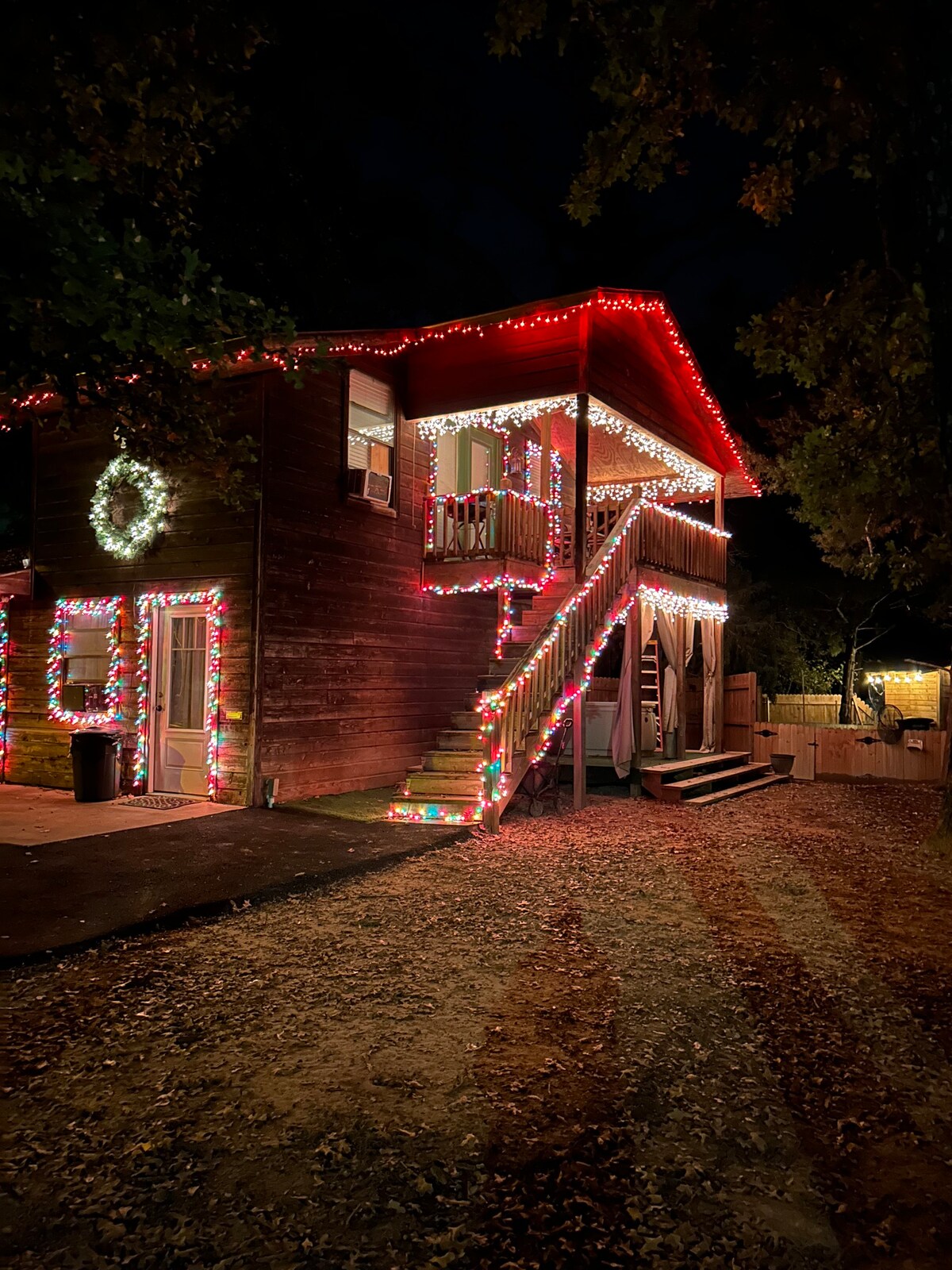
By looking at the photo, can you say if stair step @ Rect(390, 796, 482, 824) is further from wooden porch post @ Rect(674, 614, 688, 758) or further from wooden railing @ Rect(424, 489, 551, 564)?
wooden porch post @ Rect(674, 614, 688, 758)

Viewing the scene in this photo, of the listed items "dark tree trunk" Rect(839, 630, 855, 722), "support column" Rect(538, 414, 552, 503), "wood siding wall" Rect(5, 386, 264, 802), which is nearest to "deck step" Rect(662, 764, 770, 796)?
"support column" Rect(538, 414, 552, 503)

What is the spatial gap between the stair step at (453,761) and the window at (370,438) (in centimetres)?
374

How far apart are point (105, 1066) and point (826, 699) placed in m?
22.8

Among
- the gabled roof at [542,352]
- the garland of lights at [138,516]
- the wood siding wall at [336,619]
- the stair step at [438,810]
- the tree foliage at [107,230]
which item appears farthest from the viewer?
the gabled roof at [542,352]

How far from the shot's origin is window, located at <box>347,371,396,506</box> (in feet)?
40.2

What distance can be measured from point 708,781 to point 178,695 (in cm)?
806

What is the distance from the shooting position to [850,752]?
57.0ft

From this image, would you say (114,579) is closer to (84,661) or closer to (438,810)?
(84,661)

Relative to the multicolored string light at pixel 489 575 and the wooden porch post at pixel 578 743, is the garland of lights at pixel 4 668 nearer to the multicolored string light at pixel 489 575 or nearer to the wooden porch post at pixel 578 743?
the multicolored string light at pixel 489 575

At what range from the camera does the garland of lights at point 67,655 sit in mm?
12109

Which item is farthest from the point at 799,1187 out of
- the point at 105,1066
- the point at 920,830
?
the point at 920,830

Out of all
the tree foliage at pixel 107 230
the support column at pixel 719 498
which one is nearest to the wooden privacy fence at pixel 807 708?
the support column at pixel 719 498

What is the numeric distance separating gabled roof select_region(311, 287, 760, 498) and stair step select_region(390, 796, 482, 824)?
5541 mm

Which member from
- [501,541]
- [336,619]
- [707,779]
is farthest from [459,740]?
[707,779]
